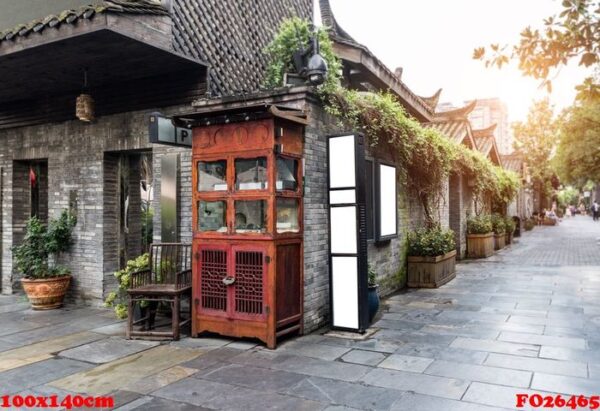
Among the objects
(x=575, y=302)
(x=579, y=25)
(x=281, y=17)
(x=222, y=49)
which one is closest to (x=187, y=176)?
(x=222, y=49)

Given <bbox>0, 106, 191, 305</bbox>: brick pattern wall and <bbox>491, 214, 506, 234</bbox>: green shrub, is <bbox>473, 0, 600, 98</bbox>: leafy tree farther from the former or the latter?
<bbox>491, 214, 506, 234</bbox>: green shrub

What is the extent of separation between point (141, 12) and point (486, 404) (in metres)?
5.14

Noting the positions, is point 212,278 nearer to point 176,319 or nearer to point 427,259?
point 176,319

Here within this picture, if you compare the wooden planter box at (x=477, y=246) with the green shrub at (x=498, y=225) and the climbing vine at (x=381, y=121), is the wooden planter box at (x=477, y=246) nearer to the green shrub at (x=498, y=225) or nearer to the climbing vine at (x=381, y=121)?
the green shrub at (x=498, y=225)

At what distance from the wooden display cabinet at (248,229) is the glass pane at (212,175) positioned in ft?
0.04

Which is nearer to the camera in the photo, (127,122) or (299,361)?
(299,361)

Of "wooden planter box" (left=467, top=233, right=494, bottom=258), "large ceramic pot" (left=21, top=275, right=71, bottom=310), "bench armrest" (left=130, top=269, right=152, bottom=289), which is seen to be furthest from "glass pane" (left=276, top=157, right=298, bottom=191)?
"wooden planter box" (left=467, top=233, right=494, bottom=258)

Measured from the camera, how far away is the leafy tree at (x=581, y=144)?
2136 centimetres

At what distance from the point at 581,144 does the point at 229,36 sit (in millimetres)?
20536

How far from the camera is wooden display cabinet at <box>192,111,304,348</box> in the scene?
5.07 meters

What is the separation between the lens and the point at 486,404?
11.6 ft

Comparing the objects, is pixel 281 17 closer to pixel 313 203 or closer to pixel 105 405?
pixel 313 203

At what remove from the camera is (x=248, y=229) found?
5277 millimetres

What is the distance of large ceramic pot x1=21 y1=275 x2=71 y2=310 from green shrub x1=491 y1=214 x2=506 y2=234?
1414 cm
